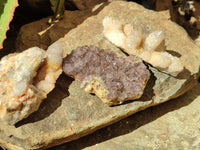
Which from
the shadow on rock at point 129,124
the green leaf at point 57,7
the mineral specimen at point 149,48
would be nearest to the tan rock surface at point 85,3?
the green leaf at point 57,7

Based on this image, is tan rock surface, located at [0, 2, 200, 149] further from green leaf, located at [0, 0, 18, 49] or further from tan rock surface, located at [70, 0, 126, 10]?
green leaf, located at [0, 0, 18, 49]

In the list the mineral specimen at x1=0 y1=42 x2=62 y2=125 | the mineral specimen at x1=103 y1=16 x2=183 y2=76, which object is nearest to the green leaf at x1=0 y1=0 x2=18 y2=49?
the mineral specimen at x1=0 y1=42 x2=62 y2=125

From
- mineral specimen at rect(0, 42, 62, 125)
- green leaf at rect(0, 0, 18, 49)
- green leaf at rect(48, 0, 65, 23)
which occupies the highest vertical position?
green leaf at rect(0, 0, 18, 49)

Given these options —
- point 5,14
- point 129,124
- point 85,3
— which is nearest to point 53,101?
point 129,124

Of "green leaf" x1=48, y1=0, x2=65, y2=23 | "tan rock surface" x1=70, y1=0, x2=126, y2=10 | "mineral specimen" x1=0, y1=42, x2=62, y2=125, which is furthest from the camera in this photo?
"tan rock surface" x1=70, y1=0, x2=126, y2=10

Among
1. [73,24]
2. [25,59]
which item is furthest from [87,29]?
[25,59]

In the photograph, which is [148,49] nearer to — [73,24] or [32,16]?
[73,24]
